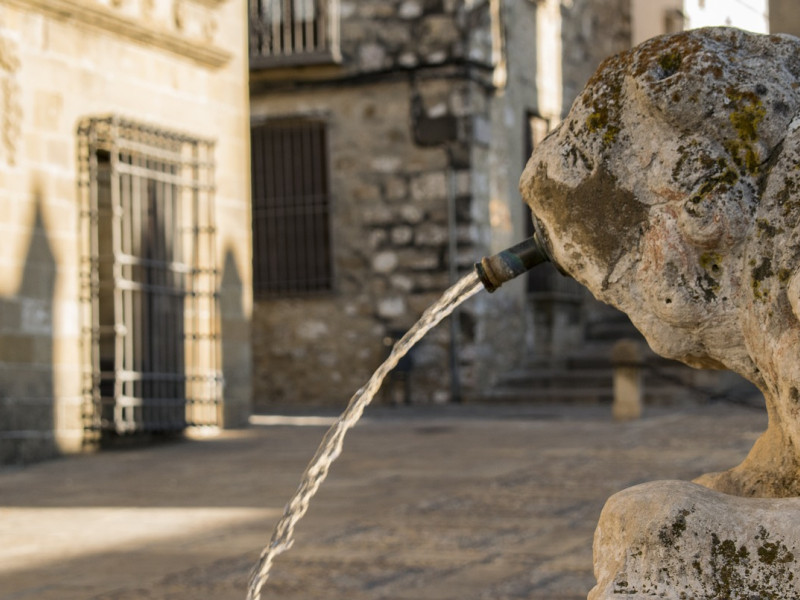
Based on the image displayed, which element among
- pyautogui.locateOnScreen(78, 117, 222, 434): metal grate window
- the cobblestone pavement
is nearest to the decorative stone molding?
pyautogui.locateOnScreen(78, 117, 222, 434): metal grate window

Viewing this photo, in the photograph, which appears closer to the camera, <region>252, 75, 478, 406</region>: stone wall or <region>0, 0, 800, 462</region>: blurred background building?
<region>0, 0, 800, 462</region>: blurred background building

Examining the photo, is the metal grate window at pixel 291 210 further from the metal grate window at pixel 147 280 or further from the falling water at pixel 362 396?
the falling water at pixel 362 396

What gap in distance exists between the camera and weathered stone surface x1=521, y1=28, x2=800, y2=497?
6.67 feet

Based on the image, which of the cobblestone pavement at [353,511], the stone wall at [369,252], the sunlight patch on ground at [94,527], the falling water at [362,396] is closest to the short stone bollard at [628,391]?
the cobblestone pavement at [353,511]

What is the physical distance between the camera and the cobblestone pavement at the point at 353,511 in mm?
4371

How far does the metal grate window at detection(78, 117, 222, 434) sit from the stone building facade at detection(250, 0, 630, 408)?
4.34 m

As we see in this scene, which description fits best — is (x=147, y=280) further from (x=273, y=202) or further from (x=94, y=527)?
(x=273, y=202)

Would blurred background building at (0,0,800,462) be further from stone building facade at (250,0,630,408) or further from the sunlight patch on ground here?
the sunlight patch on ground

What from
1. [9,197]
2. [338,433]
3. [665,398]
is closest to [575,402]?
[665,398]

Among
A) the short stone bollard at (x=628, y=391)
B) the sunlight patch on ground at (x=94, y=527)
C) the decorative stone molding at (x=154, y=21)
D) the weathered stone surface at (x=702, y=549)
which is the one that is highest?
the decorative stone molding at (x=154, y=21)

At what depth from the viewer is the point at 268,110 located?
15234 millimetres

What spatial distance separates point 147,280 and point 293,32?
6.37 metres

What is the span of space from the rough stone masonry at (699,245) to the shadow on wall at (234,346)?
8.55 meters

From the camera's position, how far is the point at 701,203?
2.09 meters
